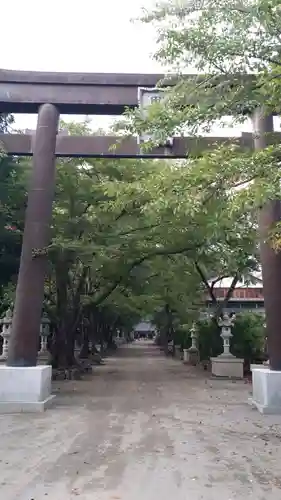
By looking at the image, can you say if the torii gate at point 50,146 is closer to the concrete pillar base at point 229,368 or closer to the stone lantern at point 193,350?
the concrete pillar base at point 229,368

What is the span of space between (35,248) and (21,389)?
276 cm

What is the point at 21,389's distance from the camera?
32.7 feet

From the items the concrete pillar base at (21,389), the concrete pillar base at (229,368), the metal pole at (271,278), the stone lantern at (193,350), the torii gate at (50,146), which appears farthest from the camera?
the stone lantern at (193,350)

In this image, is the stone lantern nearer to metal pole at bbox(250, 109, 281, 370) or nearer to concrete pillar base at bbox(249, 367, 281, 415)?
metal pole at bbox(250, 109, 281, 370)

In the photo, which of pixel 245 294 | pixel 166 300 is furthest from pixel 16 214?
pixel 245 294

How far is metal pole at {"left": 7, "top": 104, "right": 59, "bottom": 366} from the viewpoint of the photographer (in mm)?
10328

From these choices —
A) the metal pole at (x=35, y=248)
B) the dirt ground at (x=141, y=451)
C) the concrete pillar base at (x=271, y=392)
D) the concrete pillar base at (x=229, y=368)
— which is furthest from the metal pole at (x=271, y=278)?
the concrete pillar base at (x=229, y=368)

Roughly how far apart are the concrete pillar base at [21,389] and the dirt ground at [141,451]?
34 cm

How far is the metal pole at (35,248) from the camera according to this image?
10.3 m

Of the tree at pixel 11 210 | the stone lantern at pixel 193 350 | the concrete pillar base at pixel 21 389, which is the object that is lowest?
the concrete pillar base at pixel 21 389

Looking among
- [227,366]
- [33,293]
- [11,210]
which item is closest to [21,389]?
[33,293]

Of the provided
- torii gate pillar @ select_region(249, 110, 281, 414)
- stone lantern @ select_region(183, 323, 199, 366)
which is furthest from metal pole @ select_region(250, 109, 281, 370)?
stone lantern @ select_region(183, 323, 199, 366)

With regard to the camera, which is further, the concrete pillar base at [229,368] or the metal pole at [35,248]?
the concrete pillar base at [229,368]

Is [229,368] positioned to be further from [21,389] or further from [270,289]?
A: [21,389]
